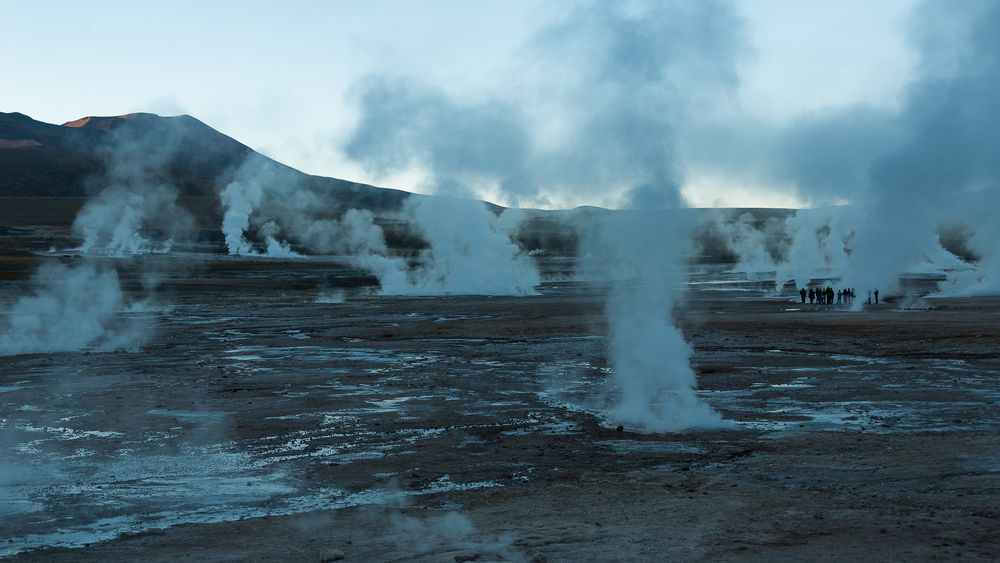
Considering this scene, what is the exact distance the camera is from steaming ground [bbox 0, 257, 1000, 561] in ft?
38.0

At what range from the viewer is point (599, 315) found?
156ft

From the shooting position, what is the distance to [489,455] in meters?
16.4

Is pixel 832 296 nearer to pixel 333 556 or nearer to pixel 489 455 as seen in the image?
pixel 489 455

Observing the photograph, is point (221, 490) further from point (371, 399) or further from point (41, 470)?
point (371, 399)

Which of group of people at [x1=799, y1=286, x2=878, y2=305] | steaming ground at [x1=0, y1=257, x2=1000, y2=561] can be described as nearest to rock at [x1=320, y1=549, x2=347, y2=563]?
steaming ground at [x1=0, y1=257, x2=1000, y2=561]

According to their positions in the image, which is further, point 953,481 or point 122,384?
point 122,384

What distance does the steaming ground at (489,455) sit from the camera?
11.6 metres

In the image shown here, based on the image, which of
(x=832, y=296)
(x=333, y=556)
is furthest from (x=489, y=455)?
(x=832, y=296)

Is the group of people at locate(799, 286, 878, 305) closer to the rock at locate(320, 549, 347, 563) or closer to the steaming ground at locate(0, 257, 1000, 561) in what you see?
the steaming ground at locate(0, 257, 1000, 561)

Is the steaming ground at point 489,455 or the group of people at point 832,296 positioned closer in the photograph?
the steaming ground at point 489,455

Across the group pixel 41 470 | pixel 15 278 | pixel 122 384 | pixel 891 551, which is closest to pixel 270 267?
pixel 15 278

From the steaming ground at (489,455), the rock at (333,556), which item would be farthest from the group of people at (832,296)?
the rock at (333,556)

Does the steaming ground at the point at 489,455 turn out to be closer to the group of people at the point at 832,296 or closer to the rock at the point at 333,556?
the rock at the point at 333,556

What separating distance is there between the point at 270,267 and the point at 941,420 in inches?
3572
